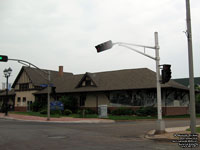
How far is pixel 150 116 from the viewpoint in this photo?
108 feet

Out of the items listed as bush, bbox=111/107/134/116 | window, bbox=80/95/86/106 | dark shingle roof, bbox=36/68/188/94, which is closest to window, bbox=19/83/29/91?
dark shingle roof, bbox=36/68/188/94

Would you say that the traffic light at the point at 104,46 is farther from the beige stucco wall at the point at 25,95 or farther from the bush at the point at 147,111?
the beige stucco wall at the point at 25,95

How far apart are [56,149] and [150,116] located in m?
24.6

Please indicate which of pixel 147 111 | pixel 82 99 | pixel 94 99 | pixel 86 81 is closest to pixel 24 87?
pixel 82 99

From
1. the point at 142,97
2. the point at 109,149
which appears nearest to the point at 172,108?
the point at 142,97

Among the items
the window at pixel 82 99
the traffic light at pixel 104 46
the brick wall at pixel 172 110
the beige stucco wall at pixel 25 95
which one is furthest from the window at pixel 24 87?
the traffic light at pixel 104 46

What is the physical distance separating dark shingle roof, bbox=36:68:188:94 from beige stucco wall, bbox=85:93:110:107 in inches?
51.8

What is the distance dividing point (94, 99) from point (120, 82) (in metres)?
5.26

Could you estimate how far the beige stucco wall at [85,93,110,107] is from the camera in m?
39.8

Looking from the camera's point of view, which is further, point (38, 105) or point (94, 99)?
point (38, 105)

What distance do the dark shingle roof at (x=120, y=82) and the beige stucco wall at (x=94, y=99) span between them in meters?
1.32

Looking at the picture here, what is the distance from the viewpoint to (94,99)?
40.9 meters

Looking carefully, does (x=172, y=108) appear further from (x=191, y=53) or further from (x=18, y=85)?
(x=18, y=85)

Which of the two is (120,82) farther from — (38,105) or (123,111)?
(38,105)
